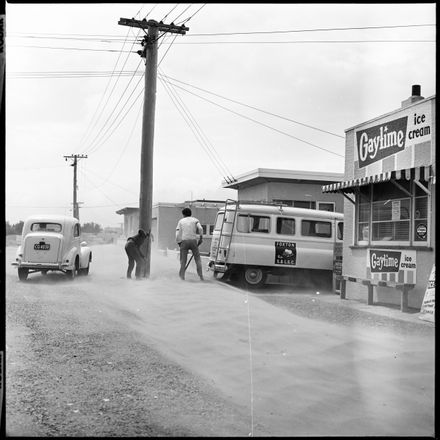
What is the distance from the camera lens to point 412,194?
816 cm

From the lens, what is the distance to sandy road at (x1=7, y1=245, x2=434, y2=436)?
10.8 ft

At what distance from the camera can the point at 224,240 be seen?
35.5 ft

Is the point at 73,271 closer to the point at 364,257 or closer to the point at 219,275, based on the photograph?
the point at 219,275

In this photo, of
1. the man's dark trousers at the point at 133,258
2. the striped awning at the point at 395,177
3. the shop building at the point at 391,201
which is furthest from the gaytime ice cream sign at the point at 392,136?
the man's dark trousers at the point at 133,258

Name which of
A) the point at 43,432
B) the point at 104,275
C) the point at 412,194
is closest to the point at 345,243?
Answer: the point at 412,194

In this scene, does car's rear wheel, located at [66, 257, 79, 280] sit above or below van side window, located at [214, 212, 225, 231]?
below

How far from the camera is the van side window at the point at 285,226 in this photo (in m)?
11.5

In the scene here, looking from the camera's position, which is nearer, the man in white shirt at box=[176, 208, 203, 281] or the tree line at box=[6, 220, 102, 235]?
the tree line at box=[6, 220, 102, 235]

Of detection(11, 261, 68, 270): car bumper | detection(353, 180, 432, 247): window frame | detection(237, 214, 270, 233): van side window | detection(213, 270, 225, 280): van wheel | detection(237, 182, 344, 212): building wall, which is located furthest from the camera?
detection(237, 214, 270, 233): van side window

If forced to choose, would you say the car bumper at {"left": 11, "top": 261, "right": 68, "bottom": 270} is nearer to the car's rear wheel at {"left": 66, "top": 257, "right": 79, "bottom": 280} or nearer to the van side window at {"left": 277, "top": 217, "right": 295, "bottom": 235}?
the car's rear wheel at {"left": 66, "top": 257, "right": 79, "bottom": 280}

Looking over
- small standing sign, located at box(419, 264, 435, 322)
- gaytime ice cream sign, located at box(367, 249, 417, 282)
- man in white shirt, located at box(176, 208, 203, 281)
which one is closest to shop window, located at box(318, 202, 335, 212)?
gaytime ice cream sign, located at box(367, 249, 417, 282)

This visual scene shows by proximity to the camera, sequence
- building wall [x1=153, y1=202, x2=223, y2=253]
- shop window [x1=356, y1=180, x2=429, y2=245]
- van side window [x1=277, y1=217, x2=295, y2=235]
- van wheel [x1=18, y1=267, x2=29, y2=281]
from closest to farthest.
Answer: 1. van wheel [x1=18, y1=267, x2=29, y2=281]
2. building wall [x1=153, y1=202, x2=223, y2=253]
3. shop window [x1=356, y1=180, x2=429, y2=245]
4. van side window [x1=277, y1=217, x2=295, y2=235]

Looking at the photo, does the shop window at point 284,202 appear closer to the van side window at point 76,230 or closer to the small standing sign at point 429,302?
the small standing sign at point 429,302

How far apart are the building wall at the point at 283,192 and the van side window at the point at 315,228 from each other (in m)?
0.53
